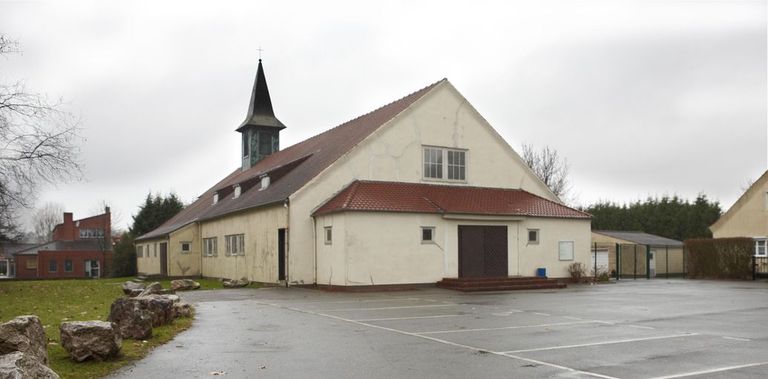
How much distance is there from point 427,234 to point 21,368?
21.4m

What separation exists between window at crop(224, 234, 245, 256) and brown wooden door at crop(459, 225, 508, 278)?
35.2 ft

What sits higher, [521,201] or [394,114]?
[394,114]

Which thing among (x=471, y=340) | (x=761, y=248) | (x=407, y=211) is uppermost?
(x=407, y=211)

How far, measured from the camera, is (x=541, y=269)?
98.4 feet

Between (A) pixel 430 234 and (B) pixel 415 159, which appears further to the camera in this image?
(B) pixel 415 159

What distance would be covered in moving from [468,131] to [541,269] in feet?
22.1

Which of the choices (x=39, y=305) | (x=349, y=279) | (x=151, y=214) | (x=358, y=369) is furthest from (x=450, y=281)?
(x=151, y=214)

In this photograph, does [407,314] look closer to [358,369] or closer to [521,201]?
[358,369]

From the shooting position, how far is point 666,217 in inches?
2264

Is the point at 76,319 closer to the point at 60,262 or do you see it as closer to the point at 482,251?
the point at 482,251

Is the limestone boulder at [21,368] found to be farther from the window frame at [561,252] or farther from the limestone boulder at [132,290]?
the window frame at [561,252]

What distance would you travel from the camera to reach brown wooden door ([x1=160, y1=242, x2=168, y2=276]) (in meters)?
41.9

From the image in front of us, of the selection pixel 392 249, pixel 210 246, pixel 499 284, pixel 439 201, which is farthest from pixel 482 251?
pixel 210 246

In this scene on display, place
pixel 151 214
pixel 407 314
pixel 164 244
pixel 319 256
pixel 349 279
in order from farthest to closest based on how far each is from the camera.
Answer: pixel 151 214 < pixel 164 244 < pixel 319 256 < pixel 349 279 < pixel 407 314
